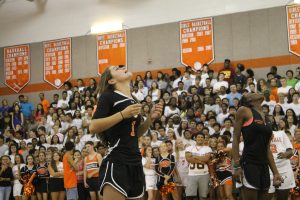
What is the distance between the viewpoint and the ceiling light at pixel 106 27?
2025cm

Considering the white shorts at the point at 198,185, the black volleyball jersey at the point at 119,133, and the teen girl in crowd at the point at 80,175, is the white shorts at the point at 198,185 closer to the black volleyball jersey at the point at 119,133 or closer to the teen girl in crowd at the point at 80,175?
the teen girl in crowd at the point at 80,175

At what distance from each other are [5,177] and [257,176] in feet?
31.7

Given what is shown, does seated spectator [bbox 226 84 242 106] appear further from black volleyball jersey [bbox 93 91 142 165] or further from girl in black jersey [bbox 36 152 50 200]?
black volleyball jersey [bbox 93 91 142 165]

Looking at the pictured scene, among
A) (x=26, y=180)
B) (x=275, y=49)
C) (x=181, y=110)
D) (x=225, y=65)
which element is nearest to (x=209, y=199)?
(x=181, y=110)

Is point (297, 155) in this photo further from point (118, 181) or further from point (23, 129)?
point (23, 129)

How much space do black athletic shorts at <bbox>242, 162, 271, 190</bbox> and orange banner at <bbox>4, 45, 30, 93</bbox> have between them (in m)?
17.4

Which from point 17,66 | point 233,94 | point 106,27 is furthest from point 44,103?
point 233,94

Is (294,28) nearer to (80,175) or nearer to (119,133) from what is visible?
(80,175)

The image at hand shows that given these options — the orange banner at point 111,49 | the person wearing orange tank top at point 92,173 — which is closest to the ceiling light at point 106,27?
the orange banner at point 111,49

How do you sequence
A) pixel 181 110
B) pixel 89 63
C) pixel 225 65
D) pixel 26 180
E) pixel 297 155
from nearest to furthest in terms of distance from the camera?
pixel 297 155
pixel 26 180
pixel 181 110
pixel 225 65
pixel 89 63

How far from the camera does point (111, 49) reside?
20375 millimetres

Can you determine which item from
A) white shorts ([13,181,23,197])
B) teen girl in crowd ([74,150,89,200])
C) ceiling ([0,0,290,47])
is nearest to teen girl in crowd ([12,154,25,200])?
white shorts ([13,181,23,197])

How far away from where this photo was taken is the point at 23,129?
18.4 meters

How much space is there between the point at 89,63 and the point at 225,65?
650 centimetres
